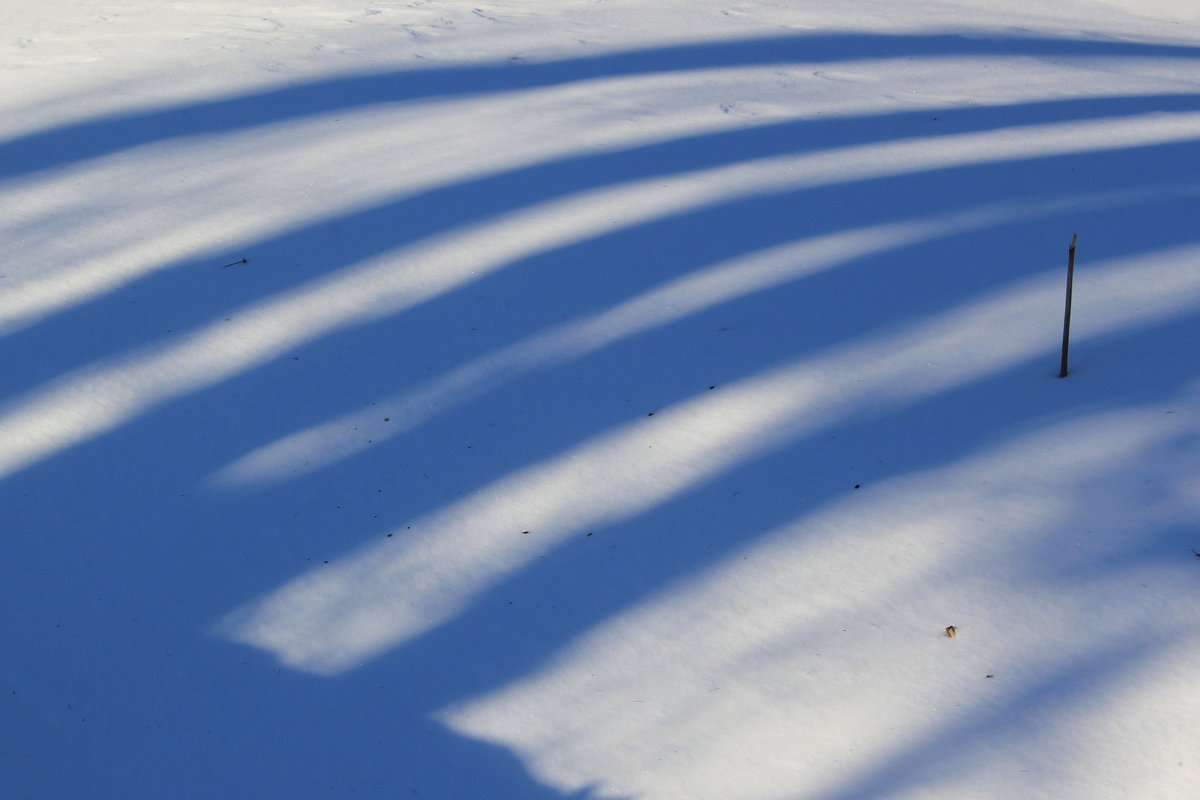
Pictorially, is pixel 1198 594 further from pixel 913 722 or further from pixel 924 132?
pixel 924 132

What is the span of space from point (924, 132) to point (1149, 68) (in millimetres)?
1232

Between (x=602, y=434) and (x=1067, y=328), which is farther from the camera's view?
(x=602, y=434)

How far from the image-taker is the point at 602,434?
237cm

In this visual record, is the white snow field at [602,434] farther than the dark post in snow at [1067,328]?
No

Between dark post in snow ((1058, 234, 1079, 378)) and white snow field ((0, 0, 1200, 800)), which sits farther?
dark post in snow ((1058, 234, 1079, 378))

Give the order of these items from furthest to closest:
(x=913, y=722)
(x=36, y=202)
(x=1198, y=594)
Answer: (x=36, y=202) → (x=1198, y=594) → (x=913, y=722)

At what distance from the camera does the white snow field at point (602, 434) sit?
5.72ft

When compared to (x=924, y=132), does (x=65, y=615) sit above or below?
below

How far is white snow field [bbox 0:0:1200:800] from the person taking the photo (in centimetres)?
174

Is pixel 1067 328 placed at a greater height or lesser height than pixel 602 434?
greater

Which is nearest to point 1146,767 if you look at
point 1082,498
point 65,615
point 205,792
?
point 1082,498

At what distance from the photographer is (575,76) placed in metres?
4.05

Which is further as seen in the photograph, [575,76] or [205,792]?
[575,76]

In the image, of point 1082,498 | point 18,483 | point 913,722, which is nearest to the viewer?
point 913,722
